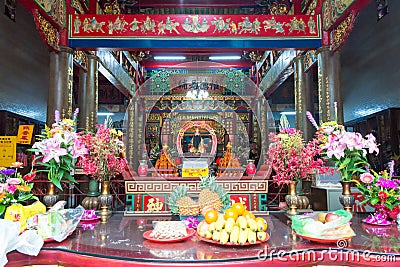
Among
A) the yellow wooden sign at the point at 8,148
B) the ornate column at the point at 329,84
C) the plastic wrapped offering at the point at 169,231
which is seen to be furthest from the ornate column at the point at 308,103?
the yellow wooden sign at the point at 8,148

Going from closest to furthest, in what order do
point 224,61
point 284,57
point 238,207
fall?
point 238,207, point 284,57, point 224,61

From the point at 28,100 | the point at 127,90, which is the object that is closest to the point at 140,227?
the point at 28,100

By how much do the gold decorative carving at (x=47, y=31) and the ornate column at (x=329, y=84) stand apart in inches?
165

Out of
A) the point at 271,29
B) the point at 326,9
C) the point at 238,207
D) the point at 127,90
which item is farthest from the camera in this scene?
the point at 127,90

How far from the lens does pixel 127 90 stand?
910 cm

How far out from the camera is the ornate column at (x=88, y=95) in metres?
6.00

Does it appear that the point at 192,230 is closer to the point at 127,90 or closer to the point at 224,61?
the point at 127,90

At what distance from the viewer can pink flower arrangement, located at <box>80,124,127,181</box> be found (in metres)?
2.15

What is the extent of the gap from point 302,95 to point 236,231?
195 inches

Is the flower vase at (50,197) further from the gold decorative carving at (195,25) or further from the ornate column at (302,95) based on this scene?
the ornate column at (302,95)

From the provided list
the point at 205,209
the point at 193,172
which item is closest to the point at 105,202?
the point at 205,209

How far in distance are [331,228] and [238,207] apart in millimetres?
448

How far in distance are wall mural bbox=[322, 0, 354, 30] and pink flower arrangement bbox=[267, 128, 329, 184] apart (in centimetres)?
274

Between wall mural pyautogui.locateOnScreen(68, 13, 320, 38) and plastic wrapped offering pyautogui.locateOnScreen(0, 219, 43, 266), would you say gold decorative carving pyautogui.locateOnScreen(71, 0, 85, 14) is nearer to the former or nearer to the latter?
wall mural pyautogui.locateOnScreen(68, 13, 320, 38)
